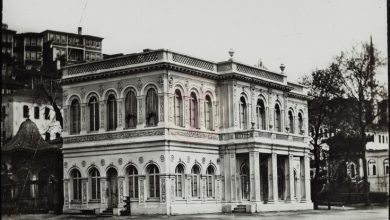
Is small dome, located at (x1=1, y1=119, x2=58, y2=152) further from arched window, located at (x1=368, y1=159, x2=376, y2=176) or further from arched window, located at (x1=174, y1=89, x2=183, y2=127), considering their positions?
arched window, located at (x1=368, y1=159, x2=376, y2=176)

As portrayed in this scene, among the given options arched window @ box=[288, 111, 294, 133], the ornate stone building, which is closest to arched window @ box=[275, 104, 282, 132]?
the ornate stone building

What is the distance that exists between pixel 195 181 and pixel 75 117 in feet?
27.5

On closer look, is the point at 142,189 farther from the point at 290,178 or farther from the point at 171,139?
the point at 290,178

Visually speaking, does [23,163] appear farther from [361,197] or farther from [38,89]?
[361,197]

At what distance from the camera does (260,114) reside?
1831 inches

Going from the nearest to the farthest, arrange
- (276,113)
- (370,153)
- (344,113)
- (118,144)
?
(344,113) < (118,144) < (276,113) < (370,153)

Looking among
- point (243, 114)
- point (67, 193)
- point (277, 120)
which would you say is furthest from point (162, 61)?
point (277, 120)

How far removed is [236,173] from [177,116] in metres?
5.78

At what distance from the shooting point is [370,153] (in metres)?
58.8

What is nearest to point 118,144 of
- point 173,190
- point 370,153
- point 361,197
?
point 173,190

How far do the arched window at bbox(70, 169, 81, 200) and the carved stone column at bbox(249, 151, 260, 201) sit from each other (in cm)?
1016

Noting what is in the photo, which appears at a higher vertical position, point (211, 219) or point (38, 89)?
point (38, 89)

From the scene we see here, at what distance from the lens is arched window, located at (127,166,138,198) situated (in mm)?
38969

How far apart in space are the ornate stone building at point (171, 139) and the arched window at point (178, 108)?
57mm
